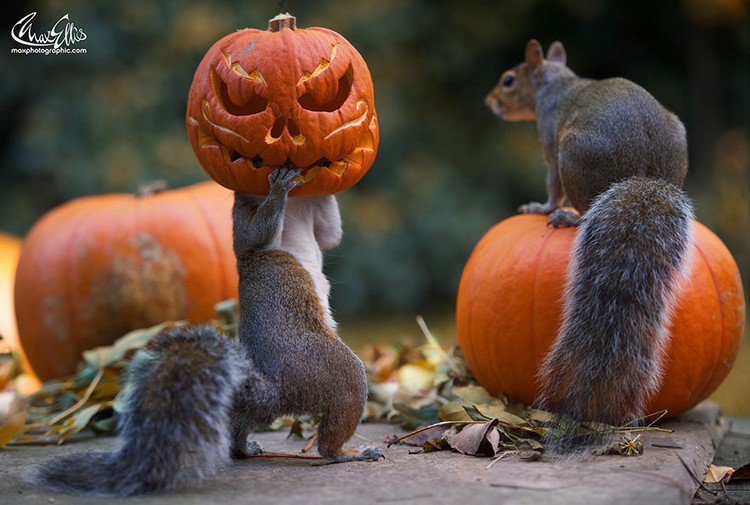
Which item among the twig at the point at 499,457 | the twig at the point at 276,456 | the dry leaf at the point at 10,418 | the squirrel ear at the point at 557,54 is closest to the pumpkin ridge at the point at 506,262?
the twig at the point at 499,457

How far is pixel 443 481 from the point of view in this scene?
6.52ft

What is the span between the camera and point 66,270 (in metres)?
3.63

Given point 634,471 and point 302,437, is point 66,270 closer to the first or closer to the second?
point 302,437

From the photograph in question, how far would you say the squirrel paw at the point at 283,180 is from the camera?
2230 millimetres

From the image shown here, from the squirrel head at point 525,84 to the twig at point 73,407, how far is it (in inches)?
73.3

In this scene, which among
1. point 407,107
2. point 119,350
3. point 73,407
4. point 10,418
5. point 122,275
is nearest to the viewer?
point 10,418

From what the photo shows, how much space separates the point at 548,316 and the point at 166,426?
119cm

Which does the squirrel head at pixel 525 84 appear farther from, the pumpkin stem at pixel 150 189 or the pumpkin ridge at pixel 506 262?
the pumpkin stem at pixel 150 189

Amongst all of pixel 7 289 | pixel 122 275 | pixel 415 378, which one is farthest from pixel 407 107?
pixel 415 378

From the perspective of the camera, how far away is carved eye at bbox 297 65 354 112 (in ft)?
7.70

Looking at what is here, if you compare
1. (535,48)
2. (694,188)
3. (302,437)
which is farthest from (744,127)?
(302,437)

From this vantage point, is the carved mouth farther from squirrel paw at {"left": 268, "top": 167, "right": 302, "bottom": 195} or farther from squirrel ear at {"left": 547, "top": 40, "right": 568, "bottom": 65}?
squirrel ear at {"left": 547, "top": 40, "right": 568, "bottom": 65}

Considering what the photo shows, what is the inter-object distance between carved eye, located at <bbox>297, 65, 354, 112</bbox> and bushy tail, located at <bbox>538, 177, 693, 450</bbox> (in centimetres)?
75

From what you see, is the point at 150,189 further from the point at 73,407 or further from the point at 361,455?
the point at 361,455
